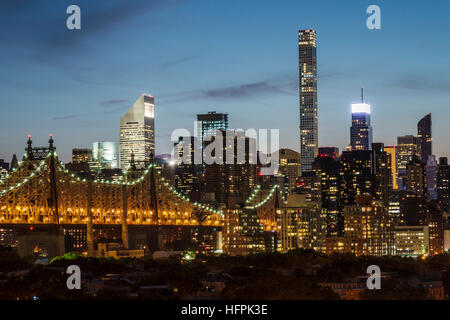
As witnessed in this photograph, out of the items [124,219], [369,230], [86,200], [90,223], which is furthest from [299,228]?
[90,223]

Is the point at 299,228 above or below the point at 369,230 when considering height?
above

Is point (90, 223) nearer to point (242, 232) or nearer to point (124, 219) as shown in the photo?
point (124, 219)

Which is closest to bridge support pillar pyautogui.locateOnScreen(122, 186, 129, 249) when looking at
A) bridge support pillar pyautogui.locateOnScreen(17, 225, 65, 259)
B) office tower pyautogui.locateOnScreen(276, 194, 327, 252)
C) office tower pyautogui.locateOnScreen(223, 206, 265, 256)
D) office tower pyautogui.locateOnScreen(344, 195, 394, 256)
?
office tower pyautogui.locateOnScreen(223, 206, 265, 256)

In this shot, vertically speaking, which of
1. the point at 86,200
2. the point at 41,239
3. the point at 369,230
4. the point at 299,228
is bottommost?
the point at 369,230

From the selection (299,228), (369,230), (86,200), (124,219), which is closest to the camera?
(86,200)

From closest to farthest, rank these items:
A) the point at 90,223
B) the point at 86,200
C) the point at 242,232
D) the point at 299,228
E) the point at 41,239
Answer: the point at 41,239
the point at 90,223
the point at 86,200
the point at 242,232
the point at 299,228
